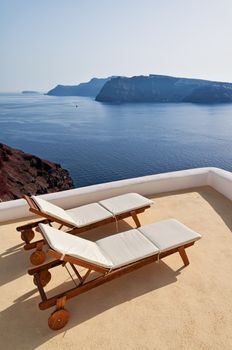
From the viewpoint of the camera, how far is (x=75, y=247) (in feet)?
9.71

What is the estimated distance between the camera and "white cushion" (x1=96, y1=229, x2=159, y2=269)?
3.06 m

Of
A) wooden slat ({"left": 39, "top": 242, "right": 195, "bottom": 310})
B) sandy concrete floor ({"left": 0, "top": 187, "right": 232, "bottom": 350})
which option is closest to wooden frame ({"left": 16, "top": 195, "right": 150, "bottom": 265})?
sandy concrete floor ({"left": 0, "top": 187, "right": 232, "bottom": 350})

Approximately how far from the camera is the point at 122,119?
83438mm

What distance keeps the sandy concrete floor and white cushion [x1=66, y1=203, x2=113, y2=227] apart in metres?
0.80

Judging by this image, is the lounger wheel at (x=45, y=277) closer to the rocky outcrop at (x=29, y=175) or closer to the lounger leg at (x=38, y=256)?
the lounger leg at (x=38, y=256)

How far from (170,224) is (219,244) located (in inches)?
34.5

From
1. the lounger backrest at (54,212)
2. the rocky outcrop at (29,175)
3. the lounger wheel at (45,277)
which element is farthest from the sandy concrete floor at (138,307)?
the rocky outcrop at (29,175)

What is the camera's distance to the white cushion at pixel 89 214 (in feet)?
13.2

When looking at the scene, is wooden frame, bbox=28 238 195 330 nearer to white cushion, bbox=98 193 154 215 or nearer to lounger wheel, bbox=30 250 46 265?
lounger wheel, bbox=30 250 46 265

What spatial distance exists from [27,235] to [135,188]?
2352 mm

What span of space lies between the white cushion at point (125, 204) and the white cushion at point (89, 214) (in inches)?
4.4

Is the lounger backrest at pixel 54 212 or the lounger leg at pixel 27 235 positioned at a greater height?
the lounger backrest at pixel 54 212

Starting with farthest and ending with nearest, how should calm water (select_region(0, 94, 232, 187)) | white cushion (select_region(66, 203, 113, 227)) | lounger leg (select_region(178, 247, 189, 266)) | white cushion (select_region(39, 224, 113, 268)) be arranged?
calm water (select_region(0, 94, 232, 187)), white cushion (select_region(66, 203, 113, 227)), lounger leg (select_region(178, 247, 189, 266)), white cushion (select_region(39, 224, 113, 268))

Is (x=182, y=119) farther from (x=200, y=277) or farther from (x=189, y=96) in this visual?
(x=200, y=277)
